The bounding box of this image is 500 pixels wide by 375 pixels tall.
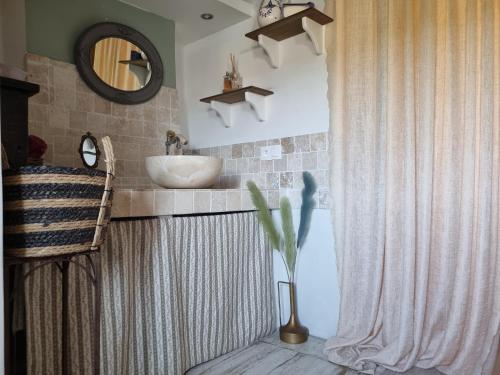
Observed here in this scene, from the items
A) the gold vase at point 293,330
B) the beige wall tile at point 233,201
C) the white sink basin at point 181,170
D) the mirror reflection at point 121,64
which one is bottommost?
the gold vase at point 293,330

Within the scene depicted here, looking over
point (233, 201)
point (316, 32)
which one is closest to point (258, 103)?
point (316, 32)

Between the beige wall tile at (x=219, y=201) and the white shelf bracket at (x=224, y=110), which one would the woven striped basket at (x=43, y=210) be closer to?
the beige wall tile at (x=219, y=201)

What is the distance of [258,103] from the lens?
2316 mm

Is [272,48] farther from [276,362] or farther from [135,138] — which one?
[276,362]

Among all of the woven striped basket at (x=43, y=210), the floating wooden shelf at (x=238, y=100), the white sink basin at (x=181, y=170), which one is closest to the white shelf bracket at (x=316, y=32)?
the floating wooden shelf at (x=238, y=100)

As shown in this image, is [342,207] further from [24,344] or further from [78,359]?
[24,344]

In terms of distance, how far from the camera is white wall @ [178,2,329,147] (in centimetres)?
214

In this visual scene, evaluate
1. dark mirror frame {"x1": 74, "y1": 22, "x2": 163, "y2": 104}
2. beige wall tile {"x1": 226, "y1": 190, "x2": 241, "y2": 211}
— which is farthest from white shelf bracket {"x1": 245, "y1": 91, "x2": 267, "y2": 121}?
dark mirror frame {"x1": 74, "y1": 22, "x2": 163, "y2": 104}

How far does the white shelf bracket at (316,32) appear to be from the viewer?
6.42 feet

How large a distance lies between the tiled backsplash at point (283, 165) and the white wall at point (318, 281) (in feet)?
0.49

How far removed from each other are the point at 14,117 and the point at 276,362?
61.4 inches

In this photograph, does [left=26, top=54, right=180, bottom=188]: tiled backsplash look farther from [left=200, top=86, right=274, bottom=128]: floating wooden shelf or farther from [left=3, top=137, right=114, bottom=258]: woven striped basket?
[left=3, top=137, right=114, bottom=258]: woven striped basket

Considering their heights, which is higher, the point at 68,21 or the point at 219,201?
the point at 68,21

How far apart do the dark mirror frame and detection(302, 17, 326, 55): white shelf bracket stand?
3.48 feet
